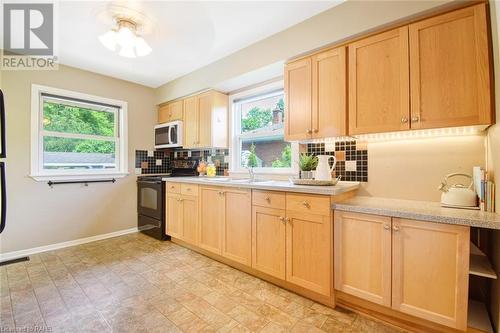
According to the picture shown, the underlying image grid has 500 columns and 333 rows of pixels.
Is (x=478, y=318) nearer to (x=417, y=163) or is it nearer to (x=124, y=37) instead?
(x=417, y=163)

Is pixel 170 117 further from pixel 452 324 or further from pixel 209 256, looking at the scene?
pixel 452 324

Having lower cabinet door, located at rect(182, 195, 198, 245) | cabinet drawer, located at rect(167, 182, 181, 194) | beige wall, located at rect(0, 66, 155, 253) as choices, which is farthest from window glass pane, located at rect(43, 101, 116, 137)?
lower cabinet door, located at rect(182, 195, 198, 245)

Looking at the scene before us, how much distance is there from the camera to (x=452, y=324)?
4.25 ft

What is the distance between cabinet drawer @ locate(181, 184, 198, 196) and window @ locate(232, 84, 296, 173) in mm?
711

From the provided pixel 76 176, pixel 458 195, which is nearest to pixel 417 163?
pixel 458 195

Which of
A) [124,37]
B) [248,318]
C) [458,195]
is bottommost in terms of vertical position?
[248,318]

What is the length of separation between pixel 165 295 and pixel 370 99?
7.68ft

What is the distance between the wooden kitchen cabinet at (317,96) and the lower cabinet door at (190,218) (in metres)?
1.46

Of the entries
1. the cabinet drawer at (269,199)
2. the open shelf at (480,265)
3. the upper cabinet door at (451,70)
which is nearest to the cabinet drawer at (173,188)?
the cabinet drawer at (269,199)

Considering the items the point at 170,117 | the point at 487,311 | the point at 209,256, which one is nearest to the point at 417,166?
the point at 487,311

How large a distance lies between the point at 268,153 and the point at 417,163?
5.16 feet

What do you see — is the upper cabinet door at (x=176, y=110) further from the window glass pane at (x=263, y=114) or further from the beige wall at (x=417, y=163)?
the beige wall at (x=417, y=163)

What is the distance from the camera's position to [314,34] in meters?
1.98

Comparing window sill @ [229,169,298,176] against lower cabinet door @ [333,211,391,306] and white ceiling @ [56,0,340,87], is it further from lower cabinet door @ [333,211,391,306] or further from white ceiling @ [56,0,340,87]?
white ceiling @ [56,0,340,87]
